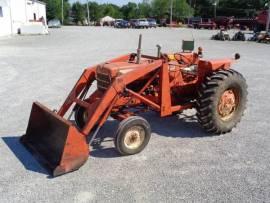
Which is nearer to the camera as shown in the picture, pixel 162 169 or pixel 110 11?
pixel 162 169

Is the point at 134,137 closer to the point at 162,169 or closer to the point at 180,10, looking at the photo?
the point at 162,169

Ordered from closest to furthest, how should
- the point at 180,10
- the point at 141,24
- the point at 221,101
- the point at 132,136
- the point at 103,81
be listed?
the point at 132,136
the point at 103,81
the point at 221,101
the point at 141,24
the point at 180,10

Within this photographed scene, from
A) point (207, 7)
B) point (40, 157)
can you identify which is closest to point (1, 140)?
point (40, 157)

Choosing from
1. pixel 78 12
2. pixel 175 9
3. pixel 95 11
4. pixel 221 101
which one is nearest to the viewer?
pixel 221 101

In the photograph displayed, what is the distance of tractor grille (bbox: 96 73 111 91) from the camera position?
17.3 feet

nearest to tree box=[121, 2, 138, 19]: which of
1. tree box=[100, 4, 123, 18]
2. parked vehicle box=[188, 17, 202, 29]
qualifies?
tree box=[100, 4, 123, 18]

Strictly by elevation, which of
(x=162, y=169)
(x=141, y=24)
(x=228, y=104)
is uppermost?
(x=141, y=24)

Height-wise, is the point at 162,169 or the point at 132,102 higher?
the point at 132,102

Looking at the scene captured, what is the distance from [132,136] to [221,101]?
173 cm

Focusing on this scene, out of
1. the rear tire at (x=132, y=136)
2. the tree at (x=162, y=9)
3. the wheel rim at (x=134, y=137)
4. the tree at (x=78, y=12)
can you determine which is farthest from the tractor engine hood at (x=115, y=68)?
the tree at (x=78, y=12)

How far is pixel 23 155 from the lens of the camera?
5023mm

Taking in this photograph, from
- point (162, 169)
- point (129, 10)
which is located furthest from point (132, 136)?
point (129, 10)

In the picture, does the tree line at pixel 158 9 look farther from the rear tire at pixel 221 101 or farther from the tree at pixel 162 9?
the rear tire at pixel 221 101

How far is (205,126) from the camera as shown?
18.5ft
